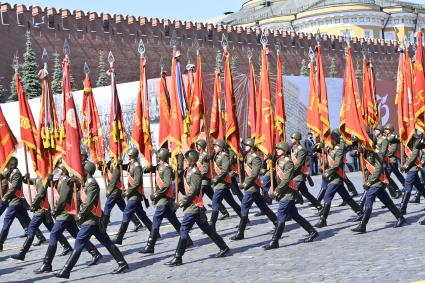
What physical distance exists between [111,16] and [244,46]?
29.2 ft

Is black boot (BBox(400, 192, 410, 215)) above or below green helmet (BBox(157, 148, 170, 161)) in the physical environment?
below

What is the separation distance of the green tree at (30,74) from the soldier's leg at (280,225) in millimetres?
23000

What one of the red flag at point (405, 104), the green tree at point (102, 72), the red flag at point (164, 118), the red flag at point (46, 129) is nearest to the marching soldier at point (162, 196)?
the red flag at point (46, 129)

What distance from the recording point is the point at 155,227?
31.6 ft

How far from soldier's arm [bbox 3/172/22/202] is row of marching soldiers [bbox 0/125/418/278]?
14 millimetres

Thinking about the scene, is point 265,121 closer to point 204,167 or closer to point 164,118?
point 204,167

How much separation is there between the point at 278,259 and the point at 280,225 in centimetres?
86

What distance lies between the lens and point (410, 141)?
12.5m

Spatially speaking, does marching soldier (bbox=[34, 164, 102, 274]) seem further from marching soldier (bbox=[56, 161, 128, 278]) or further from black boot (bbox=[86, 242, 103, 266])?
marching soldier (bbox=[56, 161, 128, 278])

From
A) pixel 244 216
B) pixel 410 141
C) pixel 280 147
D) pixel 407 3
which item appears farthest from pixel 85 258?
pixel 407 3

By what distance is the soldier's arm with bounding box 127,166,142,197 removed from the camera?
10.2 m

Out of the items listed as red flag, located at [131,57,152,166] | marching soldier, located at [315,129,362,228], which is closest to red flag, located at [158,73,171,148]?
red flag, located at [131,57,152,166]

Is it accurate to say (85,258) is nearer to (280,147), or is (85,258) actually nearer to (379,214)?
(280,147)

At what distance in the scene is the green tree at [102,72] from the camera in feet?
114
